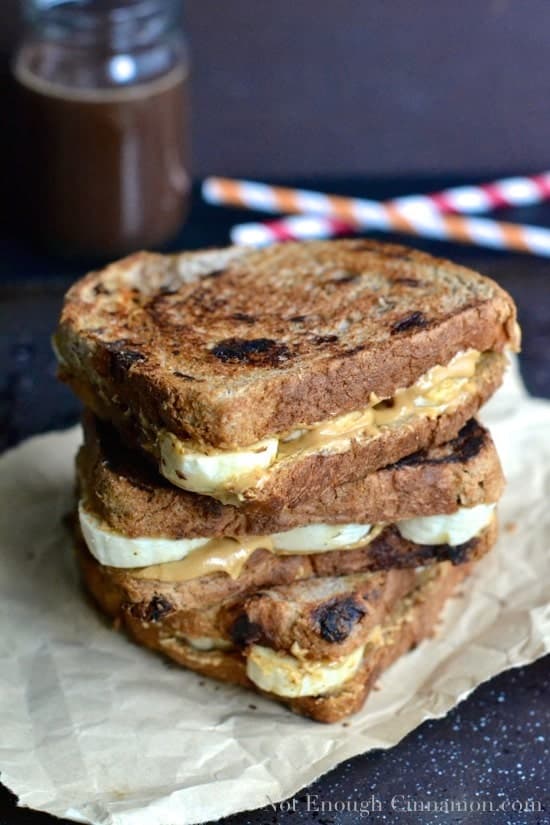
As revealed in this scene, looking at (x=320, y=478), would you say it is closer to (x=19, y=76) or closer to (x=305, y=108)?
(x=19, y=76)

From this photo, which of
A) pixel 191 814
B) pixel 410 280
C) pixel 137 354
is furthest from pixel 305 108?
pixel 191 814

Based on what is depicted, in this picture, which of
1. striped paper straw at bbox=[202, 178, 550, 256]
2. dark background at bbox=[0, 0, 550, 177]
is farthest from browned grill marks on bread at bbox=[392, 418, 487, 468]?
dark background at bbox=[0, 0, 550, 177]

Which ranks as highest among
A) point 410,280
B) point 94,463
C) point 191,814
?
point 410,280

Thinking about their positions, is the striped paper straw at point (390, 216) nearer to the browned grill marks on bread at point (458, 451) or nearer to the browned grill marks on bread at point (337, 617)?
the browned grill marks on bread at point (458, 451)

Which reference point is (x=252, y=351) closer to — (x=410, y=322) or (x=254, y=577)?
(x=410, y=322)

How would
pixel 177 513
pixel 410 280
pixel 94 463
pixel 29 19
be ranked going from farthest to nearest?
1. pixel 29 19
2. pixel 410 280
3. pixel 94 463
4. pixel 177 513

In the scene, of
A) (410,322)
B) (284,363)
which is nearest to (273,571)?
(284,363)

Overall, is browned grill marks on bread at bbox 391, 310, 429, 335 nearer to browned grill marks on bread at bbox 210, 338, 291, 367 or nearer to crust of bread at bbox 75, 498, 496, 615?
browned grill marks on bread at bbox 210, 338, 291, 367
